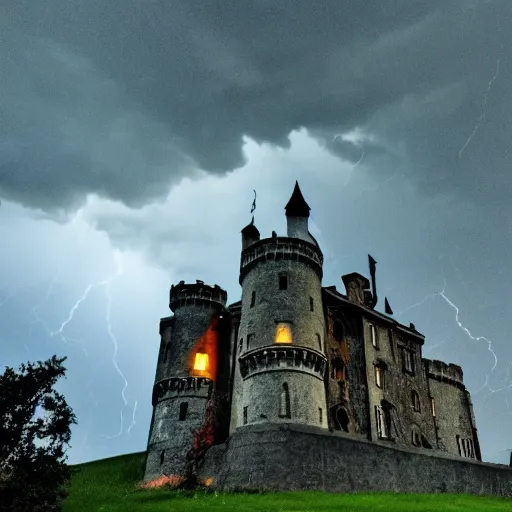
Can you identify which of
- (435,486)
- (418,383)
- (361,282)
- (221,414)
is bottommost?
(435,486)

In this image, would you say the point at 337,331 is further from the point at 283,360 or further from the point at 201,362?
the point at 201,362

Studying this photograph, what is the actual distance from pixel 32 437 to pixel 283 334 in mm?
23090

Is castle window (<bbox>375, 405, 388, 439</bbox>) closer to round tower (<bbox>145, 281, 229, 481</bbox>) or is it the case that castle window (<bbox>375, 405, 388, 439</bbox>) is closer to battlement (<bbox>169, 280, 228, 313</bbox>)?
round tower (<bbox>145, 281, 229, 481</bbox>)

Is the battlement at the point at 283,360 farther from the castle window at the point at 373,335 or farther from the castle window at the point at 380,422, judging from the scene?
the castle window at the point at 373,335

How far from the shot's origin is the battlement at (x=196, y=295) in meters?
56.1

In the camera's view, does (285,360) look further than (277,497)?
Yes

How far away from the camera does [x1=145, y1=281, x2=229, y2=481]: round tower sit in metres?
48.0

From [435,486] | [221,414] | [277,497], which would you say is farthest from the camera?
[221,414]

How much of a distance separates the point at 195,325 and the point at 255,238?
11708 mm

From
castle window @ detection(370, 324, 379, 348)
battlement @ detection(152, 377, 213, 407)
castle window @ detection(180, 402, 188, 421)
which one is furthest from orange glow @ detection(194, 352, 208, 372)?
castle window @ detection(370, 324, 379, 348)

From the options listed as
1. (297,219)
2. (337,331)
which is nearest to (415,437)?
(337,331)

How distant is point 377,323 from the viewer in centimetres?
5712

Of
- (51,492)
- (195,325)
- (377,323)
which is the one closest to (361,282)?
(377,323)

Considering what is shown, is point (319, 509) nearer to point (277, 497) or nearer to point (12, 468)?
point (277, 497)
